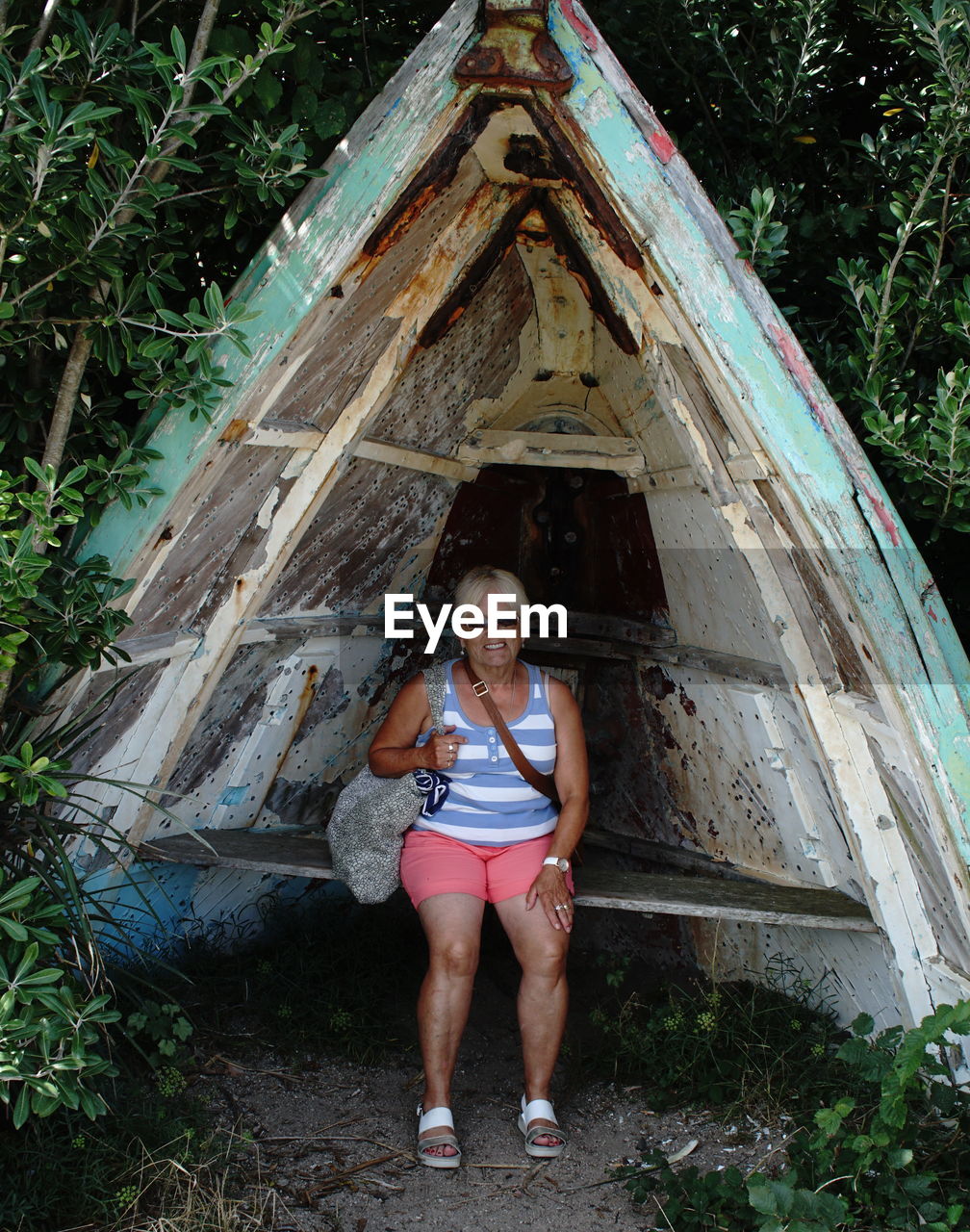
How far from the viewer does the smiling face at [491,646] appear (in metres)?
3.31

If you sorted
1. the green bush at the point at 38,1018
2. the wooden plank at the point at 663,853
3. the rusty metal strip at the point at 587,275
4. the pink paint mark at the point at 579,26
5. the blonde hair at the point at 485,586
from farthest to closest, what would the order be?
the wooden plank at the point at 663,853
the blonde hair at the point at 485,586
the rusty metal strip at the point at 587,275
the pink paint mark at the point at 579,26
the green bush at the point at 38,1018

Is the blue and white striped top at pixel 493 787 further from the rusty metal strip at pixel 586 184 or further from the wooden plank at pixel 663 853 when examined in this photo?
the rusty metal strip at pixel 586 184

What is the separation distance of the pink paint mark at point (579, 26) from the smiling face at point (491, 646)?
152 centimetres

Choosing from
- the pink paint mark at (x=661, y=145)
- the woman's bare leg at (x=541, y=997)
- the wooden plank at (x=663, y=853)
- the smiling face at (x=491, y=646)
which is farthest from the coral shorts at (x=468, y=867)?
the pink paint mark at (x=661, y=145)

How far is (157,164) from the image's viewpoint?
2455 mm

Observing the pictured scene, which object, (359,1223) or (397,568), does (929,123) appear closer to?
(397,568)

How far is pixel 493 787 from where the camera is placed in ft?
10.7

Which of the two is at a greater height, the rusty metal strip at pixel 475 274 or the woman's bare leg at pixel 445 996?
the rusty metal strip at pixel 475 274

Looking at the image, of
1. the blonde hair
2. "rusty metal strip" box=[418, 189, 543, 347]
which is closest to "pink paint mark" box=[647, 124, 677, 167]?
"rusty metal strip" box=[418, 189, 543, 347]

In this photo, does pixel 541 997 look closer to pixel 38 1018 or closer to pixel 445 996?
pixel 445 996

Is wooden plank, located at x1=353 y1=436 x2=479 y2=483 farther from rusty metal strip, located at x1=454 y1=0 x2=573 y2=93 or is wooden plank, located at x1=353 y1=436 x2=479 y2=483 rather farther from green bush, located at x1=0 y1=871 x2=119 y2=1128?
green bush, located at x1=0 y1=871 x2=119 y2=1128

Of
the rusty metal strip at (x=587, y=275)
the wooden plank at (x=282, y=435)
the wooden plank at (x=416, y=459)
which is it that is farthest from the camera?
the wooden plank at (x=416, y=459)

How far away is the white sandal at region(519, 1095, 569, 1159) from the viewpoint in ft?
9.91

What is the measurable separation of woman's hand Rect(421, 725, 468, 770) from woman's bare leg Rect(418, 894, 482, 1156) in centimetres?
42
